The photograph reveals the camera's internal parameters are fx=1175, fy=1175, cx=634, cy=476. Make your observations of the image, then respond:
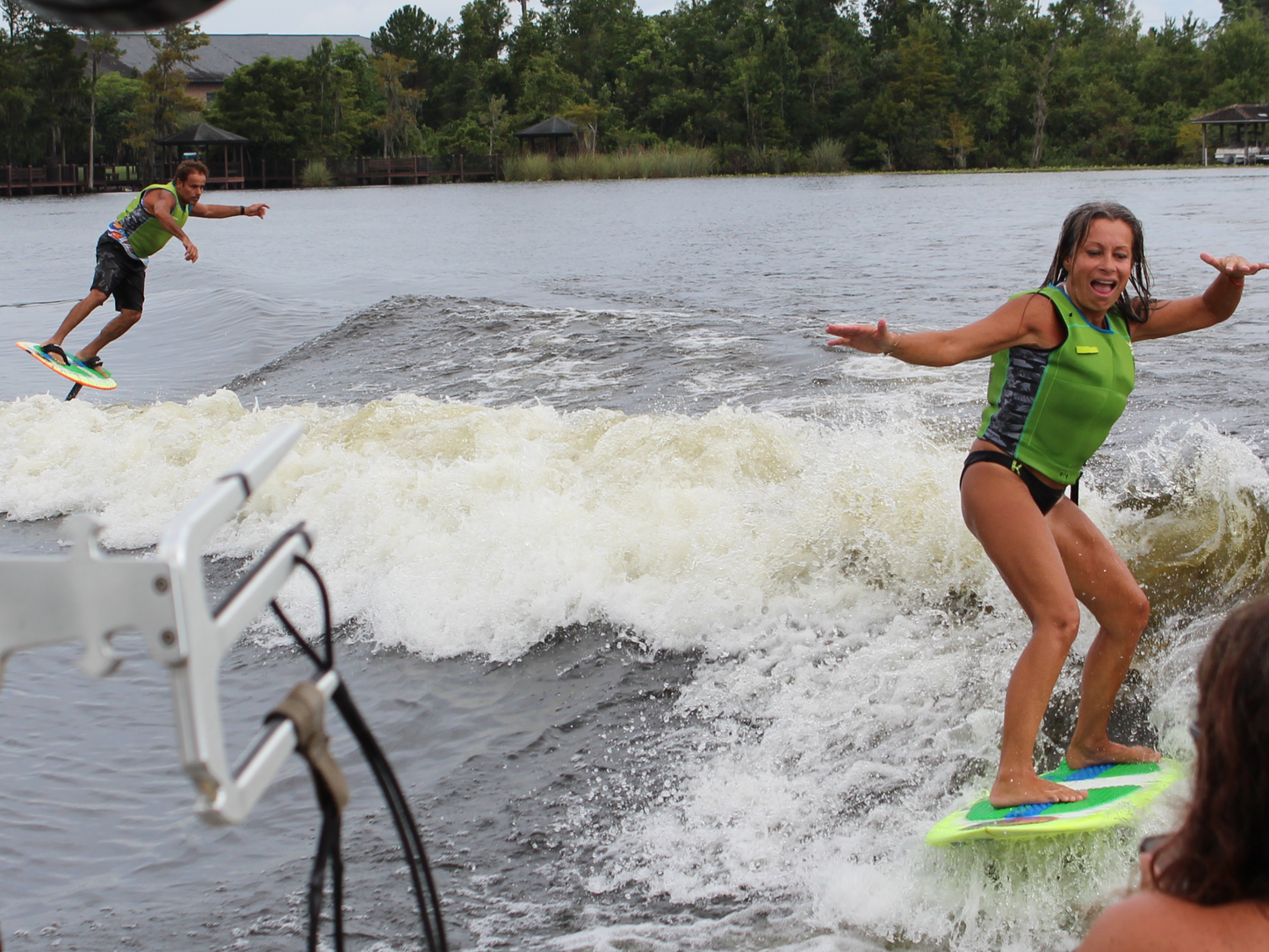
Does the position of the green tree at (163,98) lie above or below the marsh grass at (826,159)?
above

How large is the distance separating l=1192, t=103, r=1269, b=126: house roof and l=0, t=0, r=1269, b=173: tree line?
3.26 metres

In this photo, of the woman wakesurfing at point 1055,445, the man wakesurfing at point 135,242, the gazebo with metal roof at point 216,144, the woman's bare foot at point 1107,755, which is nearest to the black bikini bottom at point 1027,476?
the woman wakesurfing at point 1055,445

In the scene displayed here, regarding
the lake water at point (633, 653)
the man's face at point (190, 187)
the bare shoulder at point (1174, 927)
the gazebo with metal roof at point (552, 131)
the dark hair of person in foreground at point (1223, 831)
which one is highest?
the gazebo with metal roof at point (552, 131)

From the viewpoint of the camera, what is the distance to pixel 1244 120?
2571 inches

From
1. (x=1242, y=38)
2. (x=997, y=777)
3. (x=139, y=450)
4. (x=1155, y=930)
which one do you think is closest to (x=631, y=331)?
(x=139, y=450)

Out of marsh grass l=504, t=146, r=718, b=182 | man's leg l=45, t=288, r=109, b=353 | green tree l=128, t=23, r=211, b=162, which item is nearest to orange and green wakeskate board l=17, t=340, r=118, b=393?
man's leg l=45, t=288, r=109, b=353

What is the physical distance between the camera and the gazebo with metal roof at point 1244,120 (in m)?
65.0

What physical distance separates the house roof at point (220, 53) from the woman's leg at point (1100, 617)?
101281 millimetres

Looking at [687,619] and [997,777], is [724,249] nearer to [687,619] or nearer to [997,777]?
[687,619]

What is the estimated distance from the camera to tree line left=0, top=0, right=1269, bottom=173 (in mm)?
74875

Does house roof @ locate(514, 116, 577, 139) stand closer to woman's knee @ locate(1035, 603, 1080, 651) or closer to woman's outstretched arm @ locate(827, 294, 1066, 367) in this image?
woman's outstretched arm @ locate(827, 294, 1066, 367)

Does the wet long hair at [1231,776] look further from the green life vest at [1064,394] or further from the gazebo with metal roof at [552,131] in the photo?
the gazebo with metal roof at [552,131]

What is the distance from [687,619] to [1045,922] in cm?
262

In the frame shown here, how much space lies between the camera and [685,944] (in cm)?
340
